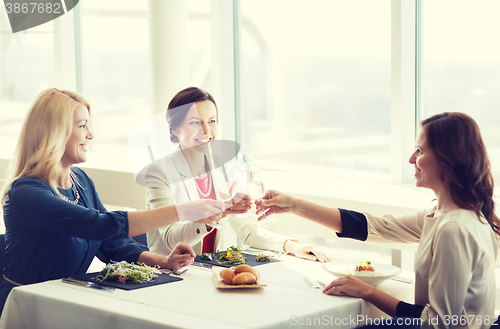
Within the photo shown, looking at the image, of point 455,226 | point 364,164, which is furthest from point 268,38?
point 455,226

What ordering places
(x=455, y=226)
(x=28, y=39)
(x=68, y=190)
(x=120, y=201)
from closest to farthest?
(x=455, y=226) → (x=68, y=190) → (x=120, y=201) → (x=28, y=39)

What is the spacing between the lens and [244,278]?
5.99 feet

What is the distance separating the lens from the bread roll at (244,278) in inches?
71.8

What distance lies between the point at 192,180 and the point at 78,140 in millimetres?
621

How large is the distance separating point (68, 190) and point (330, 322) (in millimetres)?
1160

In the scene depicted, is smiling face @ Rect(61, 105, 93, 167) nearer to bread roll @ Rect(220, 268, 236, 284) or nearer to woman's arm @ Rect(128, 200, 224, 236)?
woman's arm @ Rect(128, 200, 224, 236)

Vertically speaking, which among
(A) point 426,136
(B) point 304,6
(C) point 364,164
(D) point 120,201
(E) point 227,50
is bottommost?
(D) point 120,201

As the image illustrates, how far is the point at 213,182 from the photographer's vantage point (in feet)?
8.81

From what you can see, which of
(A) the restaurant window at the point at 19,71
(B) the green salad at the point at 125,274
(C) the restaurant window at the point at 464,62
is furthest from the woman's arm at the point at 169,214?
(A) the restaurant window at the point at 19,71

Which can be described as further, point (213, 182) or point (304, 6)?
point (304, 6)

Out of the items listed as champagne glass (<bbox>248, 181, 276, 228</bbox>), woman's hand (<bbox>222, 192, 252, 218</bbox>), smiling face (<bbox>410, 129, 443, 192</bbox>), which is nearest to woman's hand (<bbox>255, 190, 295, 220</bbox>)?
woman's hand (<bbox>222, 192, 252, 218</bbox>)

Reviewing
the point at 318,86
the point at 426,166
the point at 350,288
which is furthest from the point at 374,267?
the point at 318,86

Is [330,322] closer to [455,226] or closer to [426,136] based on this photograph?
[455,226]

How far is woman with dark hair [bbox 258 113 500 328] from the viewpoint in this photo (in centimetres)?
152
